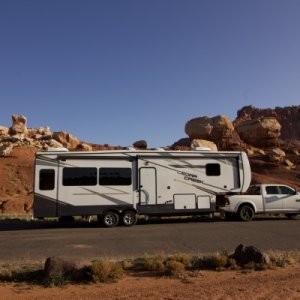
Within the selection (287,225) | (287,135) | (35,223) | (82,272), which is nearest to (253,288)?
(82,272)

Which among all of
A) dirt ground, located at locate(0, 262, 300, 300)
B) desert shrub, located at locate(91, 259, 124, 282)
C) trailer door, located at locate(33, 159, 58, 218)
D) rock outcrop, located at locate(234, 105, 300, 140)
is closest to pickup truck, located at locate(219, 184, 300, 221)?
Answer: trailer door, located at locate(33, 159, 58, 218)

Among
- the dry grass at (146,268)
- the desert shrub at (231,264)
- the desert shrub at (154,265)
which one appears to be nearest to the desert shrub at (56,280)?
the dry grass at (146,268)

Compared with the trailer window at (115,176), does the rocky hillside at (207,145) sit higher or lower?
higher

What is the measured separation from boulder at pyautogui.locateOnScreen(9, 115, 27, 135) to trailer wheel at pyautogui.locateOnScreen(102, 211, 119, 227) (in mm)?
52648

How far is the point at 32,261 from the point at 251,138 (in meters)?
64.1

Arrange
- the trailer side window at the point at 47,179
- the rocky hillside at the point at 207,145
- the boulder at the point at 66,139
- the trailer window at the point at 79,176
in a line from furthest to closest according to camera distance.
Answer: the boulder at the point at 66,139 → the rocky hillside at the point at 207,145 → the trailer window at the point at 79,176 → the trailer side window at the point at 47,179

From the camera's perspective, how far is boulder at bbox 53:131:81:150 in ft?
207

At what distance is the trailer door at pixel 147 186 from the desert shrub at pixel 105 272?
10.2m

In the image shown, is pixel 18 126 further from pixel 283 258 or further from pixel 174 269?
pixel 174 269

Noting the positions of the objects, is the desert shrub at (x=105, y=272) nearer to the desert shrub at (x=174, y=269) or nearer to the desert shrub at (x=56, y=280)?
the desert shrub at (x=56, y=280)

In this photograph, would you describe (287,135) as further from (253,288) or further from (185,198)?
(253,288)

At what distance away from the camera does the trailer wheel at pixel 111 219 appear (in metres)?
17.9

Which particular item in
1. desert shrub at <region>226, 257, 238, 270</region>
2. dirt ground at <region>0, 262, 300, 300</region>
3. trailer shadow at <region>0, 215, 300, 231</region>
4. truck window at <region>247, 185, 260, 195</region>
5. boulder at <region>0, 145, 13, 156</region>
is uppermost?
boulder at <region>0, 145, 13, 156</region>

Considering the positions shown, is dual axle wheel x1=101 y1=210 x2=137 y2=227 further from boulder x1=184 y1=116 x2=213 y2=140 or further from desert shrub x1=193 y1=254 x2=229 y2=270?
boulder x1=184 y1=116 x2=213 y2=140
